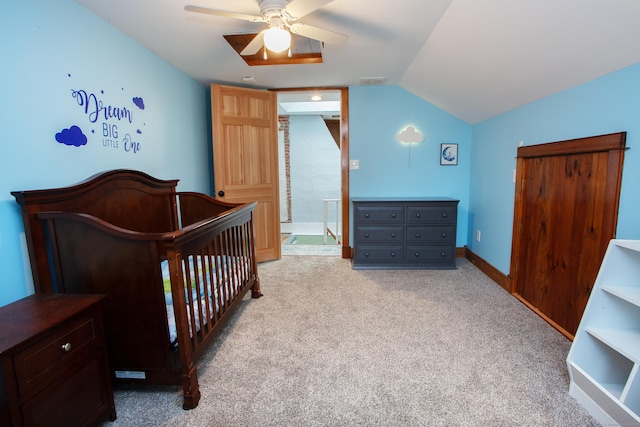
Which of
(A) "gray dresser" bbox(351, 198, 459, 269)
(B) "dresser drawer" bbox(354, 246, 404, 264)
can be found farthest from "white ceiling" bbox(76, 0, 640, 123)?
(B) "dresser drawer" bbox(354, 246, 404, 264)

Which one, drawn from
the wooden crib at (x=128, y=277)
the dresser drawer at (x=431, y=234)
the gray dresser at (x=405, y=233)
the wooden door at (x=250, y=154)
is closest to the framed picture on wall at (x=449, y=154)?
the gray dresser at (x=405, y=233)

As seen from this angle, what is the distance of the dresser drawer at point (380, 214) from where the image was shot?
332cm

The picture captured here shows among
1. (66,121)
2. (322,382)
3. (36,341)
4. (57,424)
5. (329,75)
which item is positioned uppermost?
(329,75)

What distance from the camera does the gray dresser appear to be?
3.29 metres

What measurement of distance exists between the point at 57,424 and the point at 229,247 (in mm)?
1212

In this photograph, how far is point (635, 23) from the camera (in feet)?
4.43

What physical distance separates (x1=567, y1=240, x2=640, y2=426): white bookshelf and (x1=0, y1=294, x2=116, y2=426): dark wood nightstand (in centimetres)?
216

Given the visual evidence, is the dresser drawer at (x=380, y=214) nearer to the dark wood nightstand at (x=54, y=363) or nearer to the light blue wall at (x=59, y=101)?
the light blue wall at (x=59, y=101)

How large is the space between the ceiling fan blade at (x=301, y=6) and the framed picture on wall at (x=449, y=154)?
259cm

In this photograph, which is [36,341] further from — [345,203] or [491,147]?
[491,147]

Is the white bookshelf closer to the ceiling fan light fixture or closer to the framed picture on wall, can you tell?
the ceiling fan light fixture

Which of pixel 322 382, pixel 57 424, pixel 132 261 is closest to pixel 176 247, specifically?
pixel 132 261

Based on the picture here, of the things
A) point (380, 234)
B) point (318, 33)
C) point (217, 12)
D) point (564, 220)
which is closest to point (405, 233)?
point (380, 234)

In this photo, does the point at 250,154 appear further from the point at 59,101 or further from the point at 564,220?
the point at 564,220
